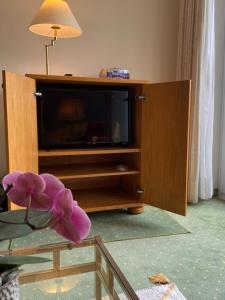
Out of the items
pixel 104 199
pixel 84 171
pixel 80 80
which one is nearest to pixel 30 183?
pixel 80 80

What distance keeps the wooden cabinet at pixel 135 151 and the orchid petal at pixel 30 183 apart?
1.01m

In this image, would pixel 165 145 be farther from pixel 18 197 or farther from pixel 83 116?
pixel 18 197

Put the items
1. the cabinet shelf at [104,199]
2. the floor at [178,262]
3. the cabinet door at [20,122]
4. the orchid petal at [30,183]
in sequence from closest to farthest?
the orchid petal at [30,183] < the floor at [178,262] < the cabinet door at [20,122] < the cabinet shelf at [104,199]

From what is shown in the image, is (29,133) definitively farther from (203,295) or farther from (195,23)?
(195,23)

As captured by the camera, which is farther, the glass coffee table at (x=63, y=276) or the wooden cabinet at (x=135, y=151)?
the wooden cabinet at (x=135, y=151)

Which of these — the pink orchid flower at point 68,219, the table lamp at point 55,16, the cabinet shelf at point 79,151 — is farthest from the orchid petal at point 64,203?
the table lamp at point 55,16

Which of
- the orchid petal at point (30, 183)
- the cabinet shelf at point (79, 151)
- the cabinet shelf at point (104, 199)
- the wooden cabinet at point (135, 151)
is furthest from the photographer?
the cabinet shelf at point (104, 199)

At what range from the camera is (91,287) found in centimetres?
117

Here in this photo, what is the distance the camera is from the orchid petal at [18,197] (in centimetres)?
47

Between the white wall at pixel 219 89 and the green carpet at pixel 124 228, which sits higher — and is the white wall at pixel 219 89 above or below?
above

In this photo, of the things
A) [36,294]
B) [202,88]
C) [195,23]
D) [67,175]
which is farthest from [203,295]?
[195,23]

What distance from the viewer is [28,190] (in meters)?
0.46

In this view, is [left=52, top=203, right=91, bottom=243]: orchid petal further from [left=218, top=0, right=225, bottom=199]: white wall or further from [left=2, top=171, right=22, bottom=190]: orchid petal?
[left=218, top=0, right=225, bottom=199]: white wall

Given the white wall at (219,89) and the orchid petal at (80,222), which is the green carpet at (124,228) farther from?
the orchid petal at (80,222)
